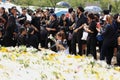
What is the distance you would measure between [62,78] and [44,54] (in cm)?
335

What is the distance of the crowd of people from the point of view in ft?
44.7

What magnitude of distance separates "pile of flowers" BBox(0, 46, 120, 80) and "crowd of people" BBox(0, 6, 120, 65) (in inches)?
125

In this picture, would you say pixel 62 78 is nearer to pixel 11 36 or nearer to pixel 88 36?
pixel 88 36

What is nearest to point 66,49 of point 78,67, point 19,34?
point 19,34

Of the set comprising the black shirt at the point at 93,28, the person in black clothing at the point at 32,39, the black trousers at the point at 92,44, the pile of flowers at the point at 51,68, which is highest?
the pile of flowers at the point at 51,68

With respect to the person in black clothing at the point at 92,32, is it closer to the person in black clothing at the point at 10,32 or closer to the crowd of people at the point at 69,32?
the crowd of people at the point at 69,32

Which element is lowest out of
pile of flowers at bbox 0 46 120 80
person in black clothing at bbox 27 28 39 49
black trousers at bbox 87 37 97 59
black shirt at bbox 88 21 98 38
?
person in black clothing at bbox 27 28 39 49

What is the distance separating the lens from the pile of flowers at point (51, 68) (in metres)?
7.41

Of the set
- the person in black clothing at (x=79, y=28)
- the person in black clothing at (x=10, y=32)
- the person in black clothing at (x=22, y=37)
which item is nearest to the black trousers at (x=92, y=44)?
the person in black clothing at (x=79, y=28)

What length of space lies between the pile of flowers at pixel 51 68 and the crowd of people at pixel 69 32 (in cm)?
317

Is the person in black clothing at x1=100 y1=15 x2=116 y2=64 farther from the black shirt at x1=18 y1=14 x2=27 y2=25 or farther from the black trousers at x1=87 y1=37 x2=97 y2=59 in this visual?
the black shirt at x1=18 y1=14 x2=27 y2=25

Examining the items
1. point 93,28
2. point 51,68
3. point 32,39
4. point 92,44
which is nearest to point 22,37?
point 32,39

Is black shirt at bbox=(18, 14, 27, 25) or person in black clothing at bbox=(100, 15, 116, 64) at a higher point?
person in black clothing at bbox=(100, 15, 116, 64)

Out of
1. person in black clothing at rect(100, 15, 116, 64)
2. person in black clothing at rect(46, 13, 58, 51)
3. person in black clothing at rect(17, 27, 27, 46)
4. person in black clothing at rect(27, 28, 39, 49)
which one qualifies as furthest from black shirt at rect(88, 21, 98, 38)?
person in black clothing at rect(46, 13, 58, 51)
